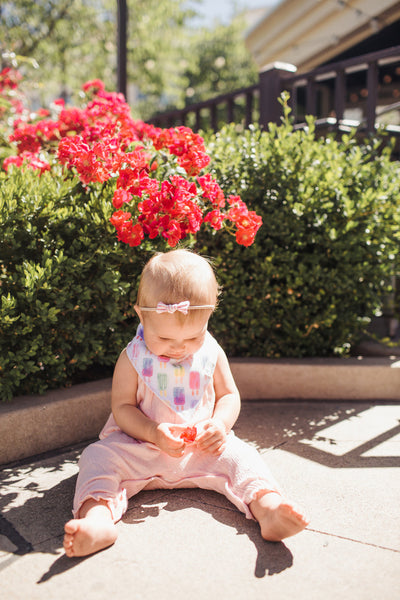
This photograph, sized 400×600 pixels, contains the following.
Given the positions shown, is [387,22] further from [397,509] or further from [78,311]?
[397,509]

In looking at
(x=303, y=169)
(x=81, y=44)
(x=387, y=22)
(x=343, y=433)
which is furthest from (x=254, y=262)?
(x=81, y=44)

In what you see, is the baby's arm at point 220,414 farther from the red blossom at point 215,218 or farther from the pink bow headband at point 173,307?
the red blossom at point 215,218

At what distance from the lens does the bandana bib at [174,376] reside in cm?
241

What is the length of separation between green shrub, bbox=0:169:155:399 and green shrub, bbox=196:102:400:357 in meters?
0.73

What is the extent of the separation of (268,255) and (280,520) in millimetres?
2017

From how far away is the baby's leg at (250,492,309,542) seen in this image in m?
1.91

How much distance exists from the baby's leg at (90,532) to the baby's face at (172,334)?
664 mm

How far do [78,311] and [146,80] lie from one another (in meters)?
14.8

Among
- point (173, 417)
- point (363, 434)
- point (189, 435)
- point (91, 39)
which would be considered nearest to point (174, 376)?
point (173, 417)

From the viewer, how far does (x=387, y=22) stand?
289 inches

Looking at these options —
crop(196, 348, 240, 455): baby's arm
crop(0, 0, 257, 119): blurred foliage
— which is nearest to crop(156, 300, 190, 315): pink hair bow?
crop(196, 348, 240, 455): baby's arm

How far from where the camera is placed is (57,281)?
2711 millimetres

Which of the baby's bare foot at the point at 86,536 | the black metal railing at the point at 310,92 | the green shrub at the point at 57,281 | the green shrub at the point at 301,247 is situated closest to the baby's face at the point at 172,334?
the green shrub at the point at 57,281

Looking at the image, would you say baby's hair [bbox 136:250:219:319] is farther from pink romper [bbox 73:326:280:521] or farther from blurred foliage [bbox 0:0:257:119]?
blurred foliage [bbox 0:0:257:119]
